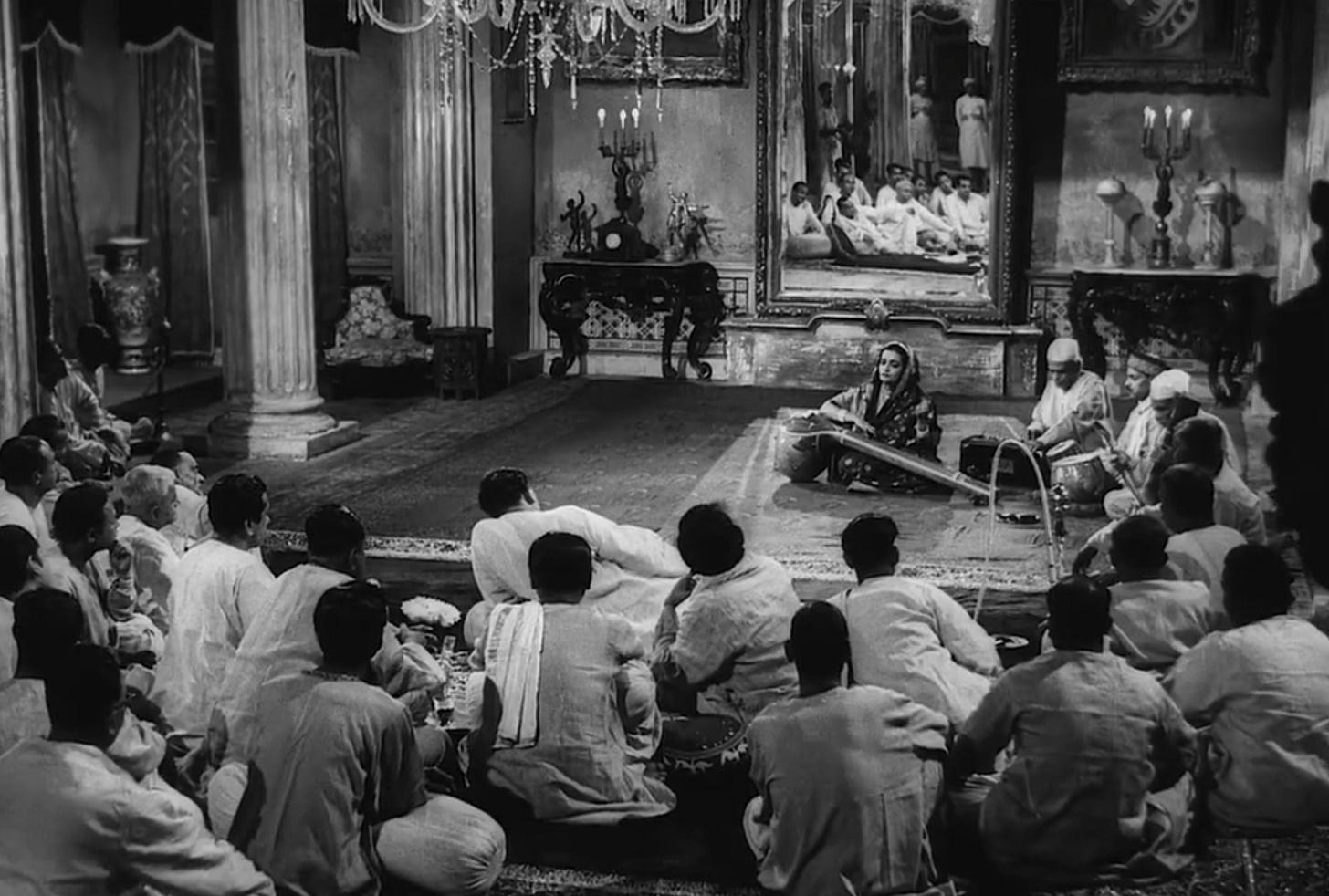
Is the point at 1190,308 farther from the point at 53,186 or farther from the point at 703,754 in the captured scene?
the point at 703,754

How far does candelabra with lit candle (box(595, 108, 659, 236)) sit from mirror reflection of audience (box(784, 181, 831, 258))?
1314mm

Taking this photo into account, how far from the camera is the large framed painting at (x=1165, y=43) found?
1391cm

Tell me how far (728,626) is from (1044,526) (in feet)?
13.8

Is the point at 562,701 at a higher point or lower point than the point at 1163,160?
lower

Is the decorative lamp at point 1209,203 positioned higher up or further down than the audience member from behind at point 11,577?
higher up

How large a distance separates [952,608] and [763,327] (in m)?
9.85

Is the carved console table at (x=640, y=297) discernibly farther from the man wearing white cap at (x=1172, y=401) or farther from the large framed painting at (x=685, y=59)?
the man wearing white cap at (x=1172, y=401)

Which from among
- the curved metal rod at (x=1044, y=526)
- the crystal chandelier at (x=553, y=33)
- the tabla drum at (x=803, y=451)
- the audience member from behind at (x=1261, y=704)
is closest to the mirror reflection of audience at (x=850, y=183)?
the crystal chandelier at (x=553, y=33)

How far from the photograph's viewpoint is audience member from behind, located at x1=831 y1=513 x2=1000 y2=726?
196 inches

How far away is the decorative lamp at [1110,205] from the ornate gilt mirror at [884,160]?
679 mm

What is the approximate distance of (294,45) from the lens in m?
11.4

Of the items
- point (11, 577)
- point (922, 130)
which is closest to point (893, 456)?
point (922, 130)

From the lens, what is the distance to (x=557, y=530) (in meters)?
5.68

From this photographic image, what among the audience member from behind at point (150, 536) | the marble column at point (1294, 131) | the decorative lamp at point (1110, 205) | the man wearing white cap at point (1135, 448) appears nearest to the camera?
the audience member from behind at point (150, 536)
